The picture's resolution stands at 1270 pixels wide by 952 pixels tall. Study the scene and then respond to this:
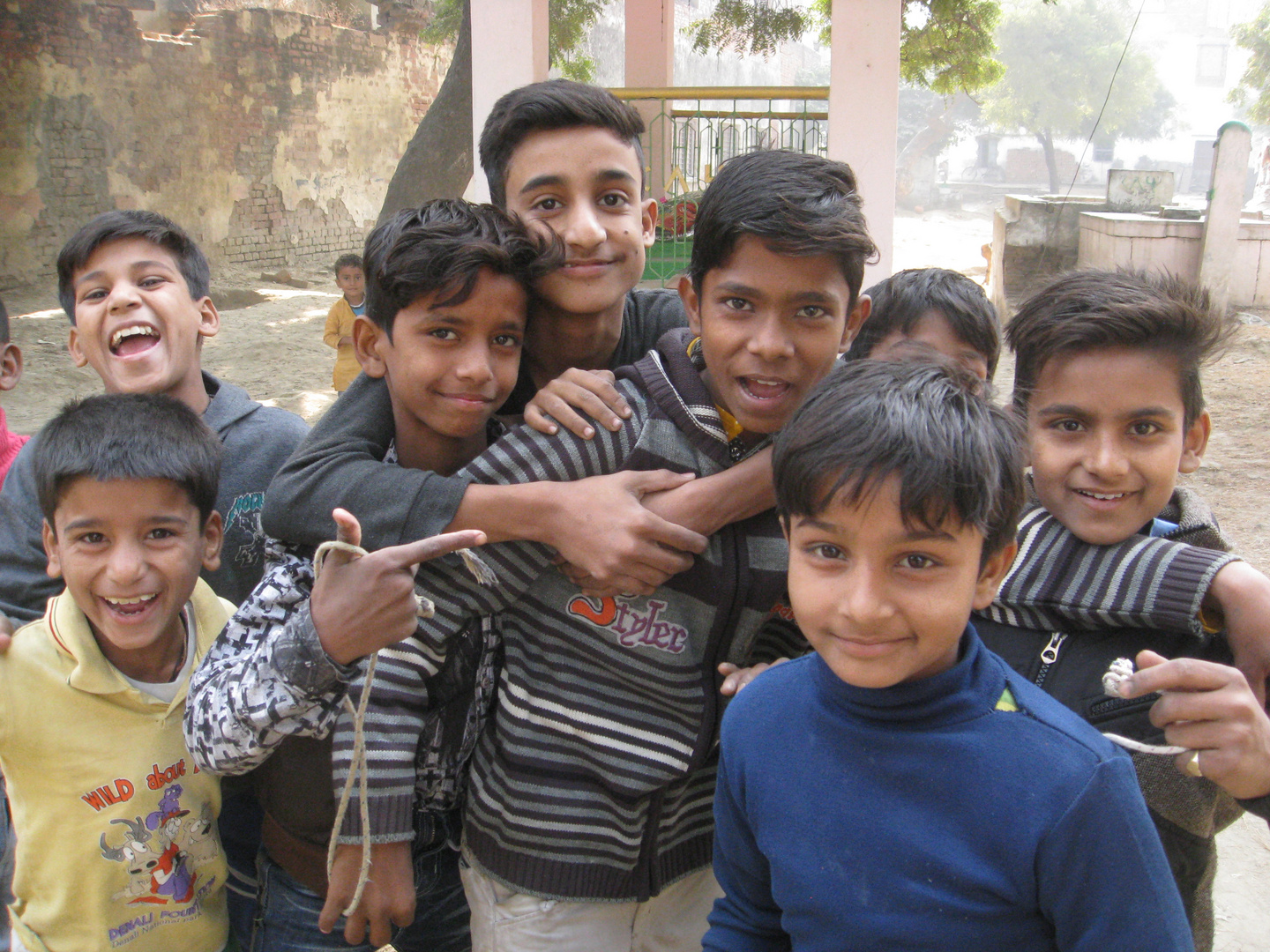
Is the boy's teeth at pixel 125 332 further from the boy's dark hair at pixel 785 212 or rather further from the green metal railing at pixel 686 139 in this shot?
the green metal railing at pixel 686 139

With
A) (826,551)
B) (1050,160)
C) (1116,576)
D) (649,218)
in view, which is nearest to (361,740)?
(826,551)

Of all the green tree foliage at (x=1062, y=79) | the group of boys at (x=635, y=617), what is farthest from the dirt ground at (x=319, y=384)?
the green tree foliage at (x=1062, y=79)

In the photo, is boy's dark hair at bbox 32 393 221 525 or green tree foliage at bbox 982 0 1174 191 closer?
boy's dark hair at bbox 32 393 221 525

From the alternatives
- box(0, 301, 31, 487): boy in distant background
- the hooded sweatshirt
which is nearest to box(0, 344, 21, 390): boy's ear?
box(0, 301, 31, 487): boy in distant background

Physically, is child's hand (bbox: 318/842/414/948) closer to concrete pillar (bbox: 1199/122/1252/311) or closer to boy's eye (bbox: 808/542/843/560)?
boy's eye (bbox: 808/542/843/560)

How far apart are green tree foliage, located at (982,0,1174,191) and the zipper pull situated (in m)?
46.7

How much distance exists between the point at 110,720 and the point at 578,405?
A: 90cm

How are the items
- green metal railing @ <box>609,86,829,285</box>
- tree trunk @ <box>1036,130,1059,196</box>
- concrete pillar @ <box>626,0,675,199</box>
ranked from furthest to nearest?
tree trunk @ <box>1036,130,1059,196</box>
concrete pillar @ <box>626,0,675,199</box>
green metal railing @ <box>609,86,829,285</box>

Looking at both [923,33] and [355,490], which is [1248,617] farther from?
[923,33]

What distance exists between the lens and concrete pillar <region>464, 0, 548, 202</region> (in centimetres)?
630

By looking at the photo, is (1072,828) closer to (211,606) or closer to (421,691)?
(421,691)

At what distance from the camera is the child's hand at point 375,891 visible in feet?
4.55

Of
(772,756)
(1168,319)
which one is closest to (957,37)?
(1168,319)

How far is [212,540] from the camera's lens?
1.71 m
